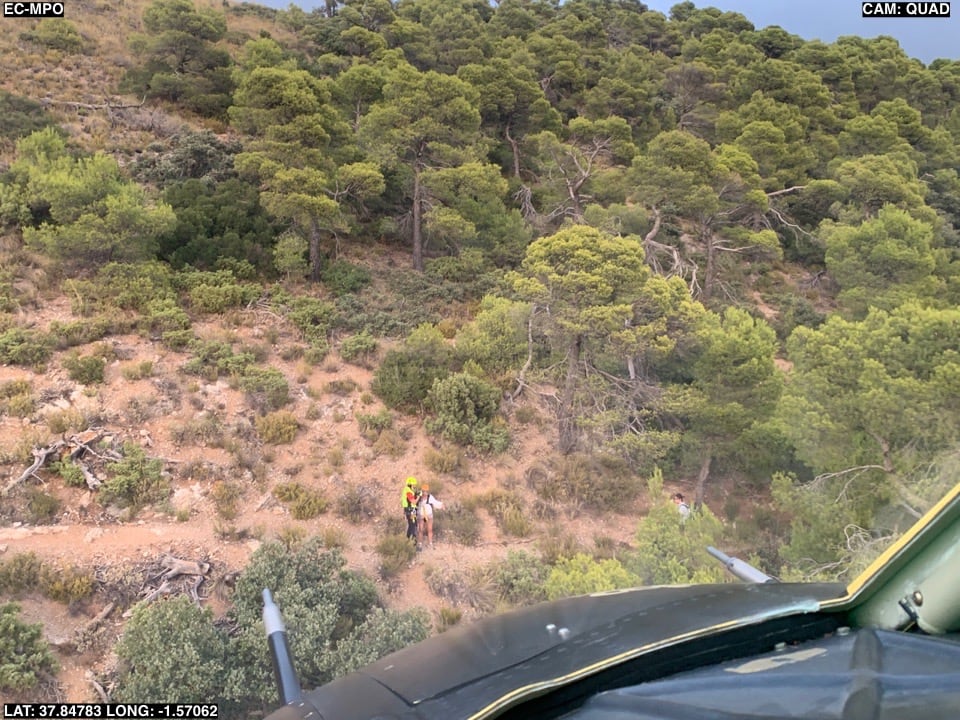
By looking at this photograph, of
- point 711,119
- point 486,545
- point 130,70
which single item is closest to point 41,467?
point 486,545

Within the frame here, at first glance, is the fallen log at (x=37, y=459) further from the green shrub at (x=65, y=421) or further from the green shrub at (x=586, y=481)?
the green shrub at (x=586, y=481)

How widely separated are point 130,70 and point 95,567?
55.0ft

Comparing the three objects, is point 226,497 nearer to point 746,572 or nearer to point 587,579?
point 587,579

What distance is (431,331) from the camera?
9.83m

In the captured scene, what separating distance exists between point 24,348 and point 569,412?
8.07 meters

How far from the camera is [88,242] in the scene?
31.8 ft

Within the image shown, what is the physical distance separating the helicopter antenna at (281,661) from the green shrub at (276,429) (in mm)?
7075

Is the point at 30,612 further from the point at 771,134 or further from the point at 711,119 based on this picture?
the point at 711,119

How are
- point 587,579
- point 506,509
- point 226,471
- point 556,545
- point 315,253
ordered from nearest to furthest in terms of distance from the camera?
point 587,579 < point 556,545 < point 226,471 < point 506,509 < point 315,253

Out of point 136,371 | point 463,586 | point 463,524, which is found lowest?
point 463,586

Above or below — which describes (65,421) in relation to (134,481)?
above

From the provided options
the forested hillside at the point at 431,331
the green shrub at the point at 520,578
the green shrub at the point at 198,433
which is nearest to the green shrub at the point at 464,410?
the forested hillside at the point at 431,331

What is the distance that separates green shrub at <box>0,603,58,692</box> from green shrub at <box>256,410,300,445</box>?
11.8ft

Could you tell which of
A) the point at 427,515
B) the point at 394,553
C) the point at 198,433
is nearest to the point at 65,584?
the point at 198,433
